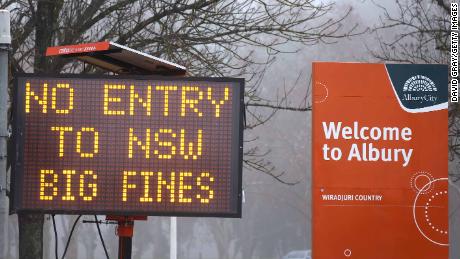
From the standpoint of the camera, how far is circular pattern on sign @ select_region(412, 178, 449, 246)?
31.1 feet

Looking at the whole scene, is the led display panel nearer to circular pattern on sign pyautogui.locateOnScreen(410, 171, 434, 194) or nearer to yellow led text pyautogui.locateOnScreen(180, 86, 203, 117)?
yellow led text pyautogui.locateOnScreen(180, 86, 203, 117)

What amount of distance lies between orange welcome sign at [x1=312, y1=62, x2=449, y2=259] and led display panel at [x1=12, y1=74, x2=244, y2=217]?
2.03 m

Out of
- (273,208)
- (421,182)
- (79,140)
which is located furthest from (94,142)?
(273,208)

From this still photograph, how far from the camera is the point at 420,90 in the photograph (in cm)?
962

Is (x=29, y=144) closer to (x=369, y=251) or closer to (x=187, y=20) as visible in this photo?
(x=369, y=251)

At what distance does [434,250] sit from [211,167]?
3.03 metres

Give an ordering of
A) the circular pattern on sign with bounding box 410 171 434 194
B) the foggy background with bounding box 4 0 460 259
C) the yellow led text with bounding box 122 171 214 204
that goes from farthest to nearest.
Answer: the foggy background with bounding box 4 0 460 259 → the circular pattern on sign with bounding box 410 171 434 194 → the yellow led text with bounding box 122 171 214 204

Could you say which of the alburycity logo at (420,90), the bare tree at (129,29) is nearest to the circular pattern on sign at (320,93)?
the alburycity logo at (420,90)

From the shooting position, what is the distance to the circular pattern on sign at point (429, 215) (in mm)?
9492

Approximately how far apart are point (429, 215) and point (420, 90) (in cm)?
119

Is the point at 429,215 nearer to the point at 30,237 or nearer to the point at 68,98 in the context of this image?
the point at 68,98

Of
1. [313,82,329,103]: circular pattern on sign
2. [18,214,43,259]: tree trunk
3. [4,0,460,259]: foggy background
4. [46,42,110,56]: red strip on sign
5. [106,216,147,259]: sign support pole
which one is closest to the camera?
[46,42,110,56]: red strip on sign

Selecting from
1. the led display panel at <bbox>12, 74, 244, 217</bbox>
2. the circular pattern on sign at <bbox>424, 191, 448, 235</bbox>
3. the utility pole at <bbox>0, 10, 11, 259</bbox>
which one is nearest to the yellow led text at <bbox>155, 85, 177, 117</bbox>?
the led display panel at <bbox>12, 74, 244, 217</bbox>

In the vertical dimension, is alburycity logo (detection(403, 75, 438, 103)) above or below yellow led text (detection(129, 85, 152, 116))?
above
